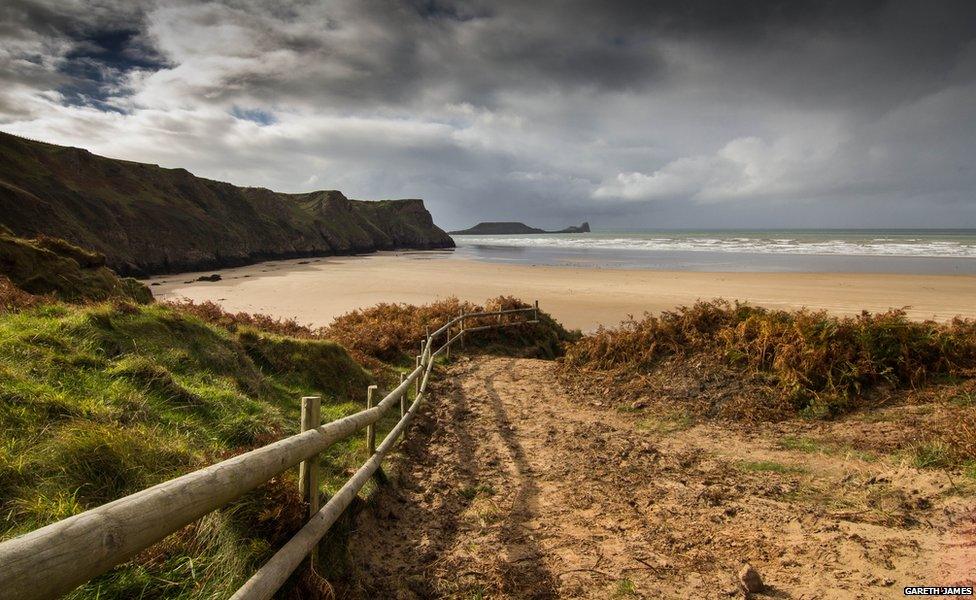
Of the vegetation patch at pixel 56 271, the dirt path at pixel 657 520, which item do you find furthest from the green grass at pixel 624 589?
the vegetation patch at pixel 56 271

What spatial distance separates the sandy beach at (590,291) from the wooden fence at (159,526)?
15.0 metres

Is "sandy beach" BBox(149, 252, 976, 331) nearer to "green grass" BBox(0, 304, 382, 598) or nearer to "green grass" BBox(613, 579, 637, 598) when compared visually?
"green grass" BBox(0, 304, 382, 598)

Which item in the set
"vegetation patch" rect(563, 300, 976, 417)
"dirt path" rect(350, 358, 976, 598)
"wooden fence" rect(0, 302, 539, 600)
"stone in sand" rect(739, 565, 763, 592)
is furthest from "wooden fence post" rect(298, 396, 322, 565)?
"vegetation patch" rect(563, 300, 976, 417)

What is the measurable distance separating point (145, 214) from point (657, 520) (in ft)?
154

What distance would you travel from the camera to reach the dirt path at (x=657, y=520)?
3.75 m

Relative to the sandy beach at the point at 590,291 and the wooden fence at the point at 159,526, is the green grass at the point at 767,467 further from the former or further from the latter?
the sandy beach at the point at 590,291

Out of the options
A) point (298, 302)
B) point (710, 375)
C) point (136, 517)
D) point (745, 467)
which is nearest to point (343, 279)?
point (298, 302)

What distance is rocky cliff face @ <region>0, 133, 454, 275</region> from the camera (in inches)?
1189

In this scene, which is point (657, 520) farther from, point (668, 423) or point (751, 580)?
point (668, 423)

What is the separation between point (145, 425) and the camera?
4527mm

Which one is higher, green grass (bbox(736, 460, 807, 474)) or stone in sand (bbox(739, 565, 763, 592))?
stone in sand (bbox(739, 565, 763, 592))

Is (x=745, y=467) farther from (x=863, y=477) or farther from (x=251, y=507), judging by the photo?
(x=251, y=507)

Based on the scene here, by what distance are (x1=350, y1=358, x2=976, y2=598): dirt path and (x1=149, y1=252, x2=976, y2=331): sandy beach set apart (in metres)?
12.5

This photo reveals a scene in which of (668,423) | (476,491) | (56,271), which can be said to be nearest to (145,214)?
(56,271)
